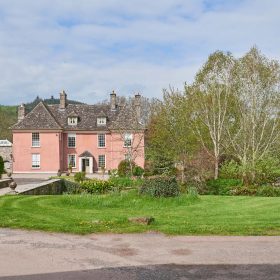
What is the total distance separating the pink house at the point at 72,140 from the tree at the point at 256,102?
16390mm

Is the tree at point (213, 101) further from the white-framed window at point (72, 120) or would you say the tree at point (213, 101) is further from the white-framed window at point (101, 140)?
the white-framed window at point (72, 120)

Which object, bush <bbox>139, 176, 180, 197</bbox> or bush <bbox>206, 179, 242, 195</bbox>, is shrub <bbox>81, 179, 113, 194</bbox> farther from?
bush <bbox>139, 176, 180, 197</bbox>

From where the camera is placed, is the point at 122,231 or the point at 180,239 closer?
the point at 180,239

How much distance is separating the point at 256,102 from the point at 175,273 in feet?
101

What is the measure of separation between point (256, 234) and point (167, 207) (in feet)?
22.0

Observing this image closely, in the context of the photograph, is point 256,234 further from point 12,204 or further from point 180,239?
point 12,204

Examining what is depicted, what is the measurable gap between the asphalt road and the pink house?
4291 centimetres

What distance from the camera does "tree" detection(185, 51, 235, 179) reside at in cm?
3728

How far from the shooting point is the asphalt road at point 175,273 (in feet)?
23.8

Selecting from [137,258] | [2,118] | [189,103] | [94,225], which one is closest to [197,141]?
[189,103]

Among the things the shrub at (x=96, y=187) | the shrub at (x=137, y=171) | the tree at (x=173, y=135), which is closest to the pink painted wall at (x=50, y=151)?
the shrub at (x=137, y=171)

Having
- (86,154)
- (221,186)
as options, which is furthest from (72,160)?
(221,186)

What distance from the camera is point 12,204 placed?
16.6 m

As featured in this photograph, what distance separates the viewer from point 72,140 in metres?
54.2
